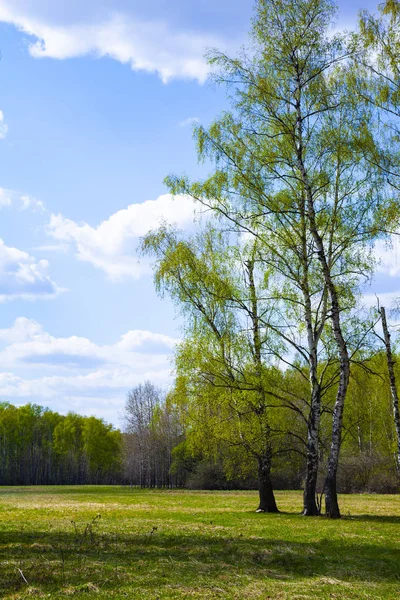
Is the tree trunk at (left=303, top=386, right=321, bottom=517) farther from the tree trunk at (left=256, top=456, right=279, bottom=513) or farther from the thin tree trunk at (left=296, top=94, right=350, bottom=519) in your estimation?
the tree trunk at (left=256, top=456, right=279, bottom=513)

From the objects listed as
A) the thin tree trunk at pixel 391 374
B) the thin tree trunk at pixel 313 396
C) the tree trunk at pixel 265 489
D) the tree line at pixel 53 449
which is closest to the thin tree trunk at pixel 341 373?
the thin tree trunk at pixel 313 396

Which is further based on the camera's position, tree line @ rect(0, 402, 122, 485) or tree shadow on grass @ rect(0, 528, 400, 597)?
tree line @ rect(0, 402, 122, 485)

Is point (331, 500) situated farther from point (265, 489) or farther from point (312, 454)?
point (265, 489)

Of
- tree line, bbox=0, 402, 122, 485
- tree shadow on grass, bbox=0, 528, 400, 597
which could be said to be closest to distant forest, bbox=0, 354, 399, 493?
tree line, bbox=0, 402, 122, 485

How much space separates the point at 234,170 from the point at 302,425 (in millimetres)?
27253

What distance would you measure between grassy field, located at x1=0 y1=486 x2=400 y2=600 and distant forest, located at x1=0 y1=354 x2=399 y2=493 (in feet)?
16.8

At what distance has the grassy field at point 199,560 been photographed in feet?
26.0

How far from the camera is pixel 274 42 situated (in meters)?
19.1

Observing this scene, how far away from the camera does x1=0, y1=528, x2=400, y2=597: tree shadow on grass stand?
332 inches

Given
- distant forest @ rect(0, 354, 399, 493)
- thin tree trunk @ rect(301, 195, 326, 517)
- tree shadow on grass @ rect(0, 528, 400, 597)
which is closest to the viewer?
tree shadow on grass @ rect(0, 528, 400, 597)

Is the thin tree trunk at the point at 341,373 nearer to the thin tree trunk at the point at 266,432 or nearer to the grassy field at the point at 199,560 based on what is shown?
the grassy field at the point at 199,560

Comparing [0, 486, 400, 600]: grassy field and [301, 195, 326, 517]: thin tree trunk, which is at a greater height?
[301, 195, 326, 517]: thin tree trunk

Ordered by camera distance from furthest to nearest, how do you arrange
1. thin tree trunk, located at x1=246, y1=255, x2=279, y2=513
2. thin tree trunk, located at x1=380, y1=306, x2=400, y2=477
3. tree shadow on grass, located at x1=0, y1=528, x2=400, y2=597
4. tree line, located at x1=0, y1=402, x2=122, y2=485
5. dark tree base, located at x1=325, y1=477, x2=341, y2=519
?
tree line, located at x1=0, y1=402, x2=122, y2=485 < thin tree trunk, located at x1=380, y1=306, x2=400, y2=477 < thin tree trunk, located at x1=246, y1=255, x2=279, y2=513 < dark tree base, located at x1=325, y1=477, x2=341, y2=519 < tree shadow on grass, located at x1=0, y1=528, x2=400, y2=597

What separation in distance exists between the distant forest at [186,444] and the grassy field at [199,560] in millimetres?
5107
